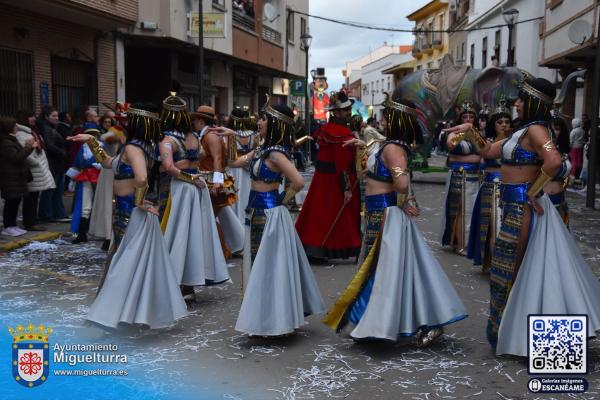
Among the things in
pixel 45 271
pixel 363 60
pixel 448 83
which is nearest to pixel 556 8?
pixel 448 83

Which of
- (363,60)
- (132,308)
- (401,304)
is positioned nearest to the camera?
(401,304)

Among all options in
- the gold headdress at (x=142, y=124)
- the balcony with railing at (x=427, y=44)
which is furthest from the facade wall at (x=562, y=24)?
the balcony with railing at (x=427, y=44)

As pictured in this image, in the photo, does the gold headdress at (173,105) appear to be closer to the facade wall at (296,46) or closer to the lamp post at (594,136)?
the lamp post at (594,136)

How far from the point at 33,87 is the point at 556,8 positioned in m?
16.1

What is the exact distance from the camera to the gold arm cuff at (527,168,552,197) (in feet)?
15.6

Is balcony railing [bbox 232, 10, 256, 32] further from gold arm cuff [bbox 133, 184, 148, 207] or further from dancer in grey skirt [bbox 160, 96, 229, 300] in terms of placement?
gold arm cuff [bbox 133, 184, 148, 207]

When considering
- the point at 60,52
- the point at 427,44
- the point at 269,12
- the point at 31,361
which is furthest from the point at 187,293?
the point at 427,44

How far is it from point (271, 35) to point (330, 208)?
2092 centimetres

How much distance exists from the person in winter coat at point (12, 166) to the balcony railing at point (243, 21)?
48.1 feet

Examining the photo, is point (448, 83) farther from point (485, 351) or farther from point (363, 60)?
point (363, 60)

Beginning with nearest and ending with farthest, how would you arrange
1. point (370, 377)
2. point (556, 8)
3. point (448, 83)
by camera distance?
point (370, 377)
point (448, 83)
point (556, 8)

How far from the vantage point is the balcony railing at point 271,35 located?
27.2 m

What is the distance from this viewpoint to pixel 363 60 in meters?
104

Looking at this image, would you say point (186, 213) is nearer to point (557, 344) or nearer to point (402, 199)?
point (402, 199)
